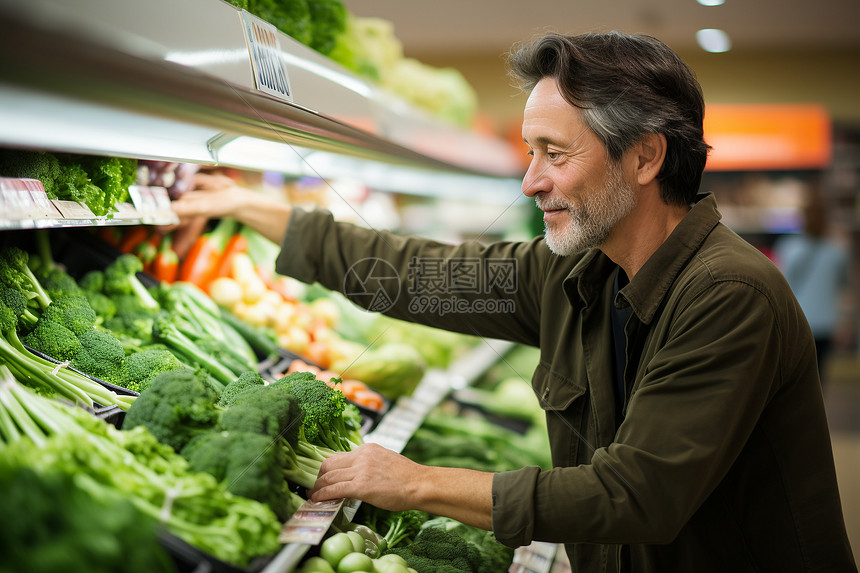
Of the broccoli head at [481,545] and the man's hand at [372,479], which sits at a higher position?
the man's hand at [372,479]

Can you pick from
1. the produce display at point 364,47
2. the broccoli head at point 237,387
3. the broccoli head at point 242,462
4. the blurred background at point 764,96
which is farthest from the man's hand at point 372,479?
the blurred background at point 764,96

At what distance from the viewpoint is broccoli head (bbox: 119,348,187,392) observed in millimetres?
1342

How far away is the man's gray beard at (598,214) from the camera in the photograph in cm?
142

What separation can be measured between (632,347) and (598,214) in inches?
11.0

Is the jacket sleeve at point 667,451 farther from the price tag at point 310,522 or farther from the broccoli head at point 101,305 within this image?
the broccoli head at point 101,305

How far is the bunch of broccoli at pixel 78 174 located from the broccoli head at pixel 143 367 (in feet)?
0.98

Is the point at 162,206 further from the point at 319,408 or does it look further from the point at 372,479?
the point at 372,479

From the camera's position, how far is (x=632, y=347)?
55.1 inches

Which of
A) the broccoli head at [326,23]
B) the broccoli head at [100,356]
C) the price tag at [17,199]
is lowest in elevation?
the broccoli head at [100,356]

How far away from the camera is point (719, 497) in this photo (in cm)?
133

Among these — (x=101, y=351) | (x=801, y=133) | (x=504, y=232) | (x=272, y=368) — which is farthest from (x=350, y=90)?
(x=801, y=133)

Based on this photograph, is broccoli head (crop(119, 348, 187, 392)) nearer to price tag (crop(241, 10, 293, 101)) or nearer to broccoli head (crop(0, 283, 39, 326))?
broccoli head (crop(0, 283, 39, 326))

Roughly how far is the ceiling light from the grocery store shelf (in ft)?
17.8

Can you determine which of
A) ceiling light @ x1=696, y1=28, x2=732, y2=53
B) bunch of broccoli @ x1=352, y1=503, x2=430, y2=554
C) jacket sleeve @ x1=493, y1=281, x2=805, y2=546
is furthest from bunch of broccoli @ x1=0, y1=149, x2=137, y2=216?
ceiling light @ x1=696, y1=28, x2=732, y2=53
